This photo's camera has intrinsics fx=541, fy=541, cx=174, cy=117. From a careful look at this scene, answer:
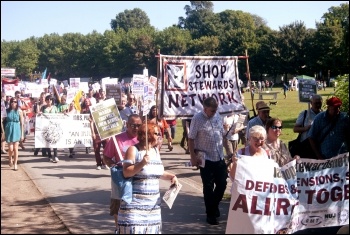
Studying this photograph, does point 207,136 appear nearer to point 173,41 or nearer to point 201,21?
point 173,41

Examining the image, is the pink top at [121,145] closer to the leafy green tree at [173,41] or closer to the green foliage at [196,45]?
the green foliage at [196,45]

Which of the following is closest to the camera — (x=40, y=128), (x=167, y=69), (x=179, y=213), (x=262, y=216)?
(x=262, y=216)

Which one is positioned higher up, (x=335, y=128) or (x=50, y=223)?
(x=335, y=128)

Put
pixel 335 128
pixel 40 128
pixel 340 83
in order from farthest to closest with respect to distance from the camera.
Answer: pixel 40 128, pixel 340 83, pixel 335 128

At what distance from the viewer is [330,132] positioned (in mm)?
7086

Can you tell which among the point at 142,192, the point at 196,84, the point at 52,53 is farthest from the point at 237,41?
the point at 142,192

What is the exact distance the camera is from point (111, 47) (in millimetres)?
78188

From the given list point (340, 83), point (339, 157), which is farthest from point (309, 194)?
point (340, 83)

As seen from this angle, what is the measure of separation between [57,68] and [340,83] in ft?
218

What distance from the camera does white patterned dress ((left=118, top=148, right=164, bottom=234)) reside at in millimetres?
5020

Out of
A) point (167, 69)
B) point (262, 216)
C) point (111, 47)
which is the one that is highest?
point (111, 47)

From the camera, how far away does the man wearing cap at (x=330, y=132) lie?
703 cm

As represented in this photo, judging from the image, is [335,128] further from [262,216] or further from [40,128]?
[40,128]

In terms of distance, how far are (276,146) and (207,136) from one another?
124 cm
